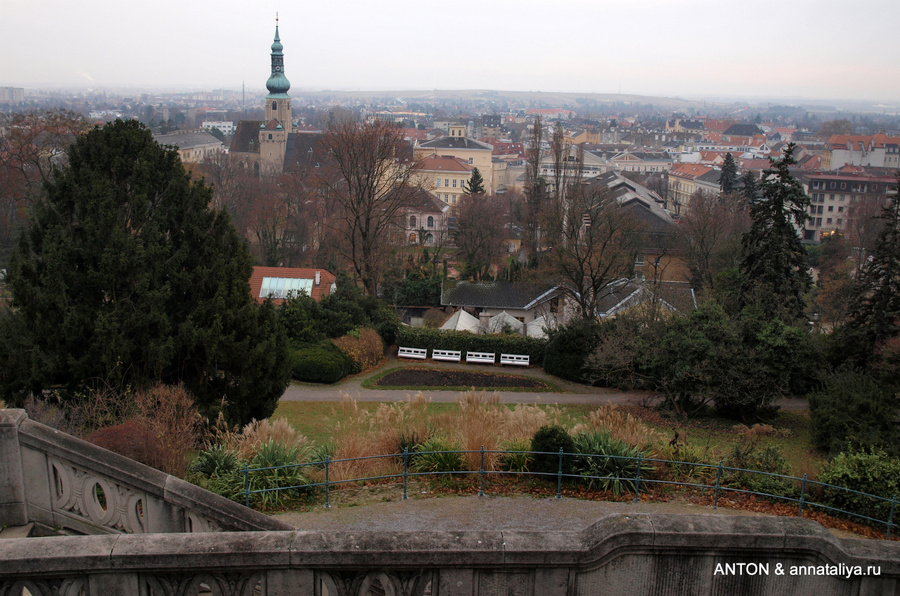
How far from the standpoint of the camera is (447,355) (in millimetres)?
32875

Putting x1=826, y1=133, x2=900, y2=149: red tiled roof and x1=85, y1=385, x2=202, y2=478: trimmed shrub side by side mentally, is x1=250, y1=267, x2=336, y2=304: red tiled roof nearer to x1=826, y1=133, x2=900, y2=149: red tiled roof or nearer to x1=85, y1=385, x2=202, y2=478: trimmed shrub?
x1=85, y1=385, x2=202, y2=478: trimmed shrub

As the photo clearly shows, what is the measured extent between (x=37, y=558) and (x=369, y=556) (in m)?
2.21

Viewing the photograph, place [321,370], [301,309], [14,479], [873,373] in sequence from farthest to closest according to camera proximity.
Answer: [301,309]
[321,370]
[873,373]
[14,479]

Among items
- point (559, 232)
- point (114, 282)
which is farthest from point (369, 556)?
point (559, 232)

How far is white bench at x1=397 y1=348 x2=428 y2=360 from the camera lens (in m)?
32.8

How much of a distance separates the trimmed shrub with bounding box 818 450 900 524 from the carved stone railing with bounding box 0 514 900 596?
5267mm

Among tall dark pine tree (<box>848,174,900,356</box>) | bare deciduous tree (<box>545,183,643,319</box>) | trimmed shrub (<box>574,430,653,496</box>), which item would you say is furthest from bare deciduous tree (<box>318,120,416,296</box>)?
trimmed shrub (<box>574,430,653,496</box>)

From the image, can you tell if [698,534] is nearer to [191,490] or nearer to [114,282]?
[191,490]

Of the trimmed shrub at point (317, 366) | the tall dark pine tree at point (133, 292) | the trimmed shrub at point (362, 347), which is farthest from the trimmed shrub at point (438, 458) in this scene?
the trimmed shrub at point (362, 347)

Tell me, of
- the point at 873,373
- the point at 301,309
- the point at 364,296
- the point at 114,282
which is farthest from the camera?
the point at 364,296

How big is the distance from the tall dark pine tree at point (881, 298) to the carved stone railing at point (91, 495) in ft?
79.6

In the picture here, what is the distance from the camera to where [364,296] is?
34.7 metres

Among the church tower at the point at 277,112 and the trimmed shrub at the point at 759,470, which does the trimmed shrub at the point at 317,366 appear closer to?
the trimmed shrub at the point at 759,470

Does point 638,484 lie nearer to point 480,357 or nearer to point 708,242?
point 480,357
